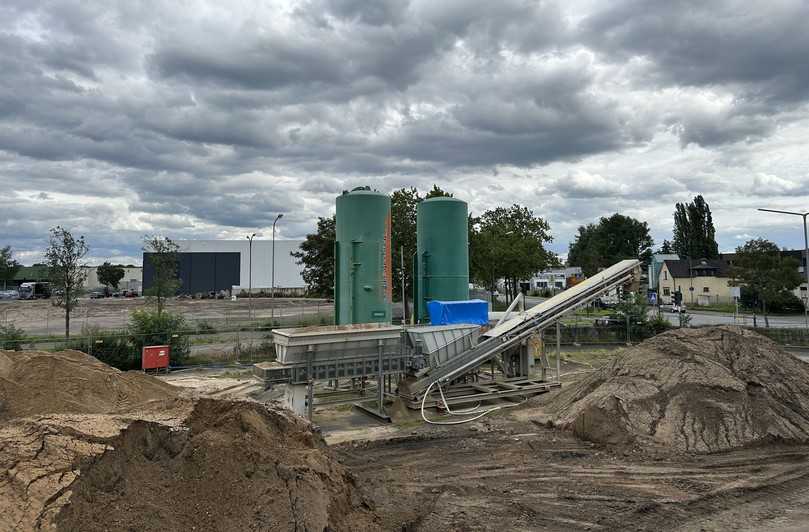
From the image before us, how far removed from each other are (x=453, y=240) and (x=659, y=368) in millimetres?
8318

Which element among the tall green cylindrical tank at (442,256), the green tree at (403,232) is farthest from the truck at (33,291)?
the tall green cylindrical tank at (442,256)

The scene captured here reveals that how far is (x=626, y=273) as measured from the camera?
19.4 m

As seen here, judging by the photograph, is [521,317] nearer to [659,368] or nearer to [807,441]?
[659,368]

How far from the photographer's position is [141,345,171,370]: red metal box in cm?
2206

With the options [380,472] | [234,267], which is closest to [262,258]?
[234,267]

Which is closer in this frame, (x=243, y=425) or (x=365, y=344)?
(x=243, y=425)

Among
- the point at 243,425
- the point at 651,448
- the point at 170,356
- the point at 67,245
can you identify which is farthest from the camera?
the point at 67,245

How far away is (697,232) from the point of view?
94688 millimetres

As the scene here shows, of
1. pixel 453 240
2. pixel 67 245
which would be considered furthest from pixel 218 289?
pixel 453 240

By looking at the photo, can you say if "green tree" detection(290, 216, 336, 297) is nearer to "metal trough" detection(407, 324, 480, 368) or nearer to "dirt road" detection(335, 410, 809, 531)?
"metal trough" detection(407, 324, 480, 368)

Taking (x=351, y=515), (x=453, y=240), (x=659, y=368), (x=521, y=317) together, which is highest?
(x=453, y=240)

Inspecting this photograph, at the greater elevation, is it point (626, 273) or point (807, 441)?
point (626, 273)

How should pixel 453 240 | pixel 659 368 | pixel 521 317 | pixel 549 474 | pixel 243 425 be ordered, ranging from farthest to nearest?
pixel 453 240 < pixel 521 317 < pixel 659 368 < pixel 549 474 < pixel 243 425

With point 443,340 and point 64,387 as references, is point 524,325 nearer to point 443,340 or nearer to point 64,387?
point 443,340
